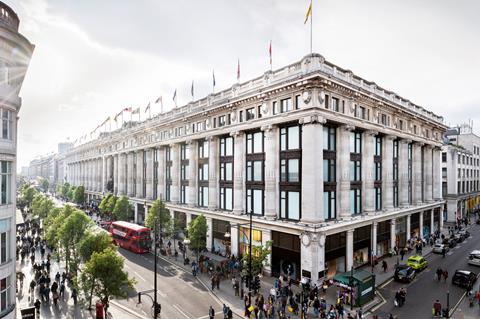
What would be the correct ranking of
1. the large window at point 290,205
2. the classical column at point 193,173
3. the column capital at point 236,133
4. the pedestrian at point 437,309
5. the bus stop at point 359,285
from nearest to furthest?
the pedestrian at point 437,309 < the bus stop at point 359,285 < the large window at point 290,205 < the column capital at point 236,133 < the classical column at point 193,173

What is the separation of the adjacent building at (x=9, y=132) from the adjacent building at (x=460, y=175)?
72.2 meters

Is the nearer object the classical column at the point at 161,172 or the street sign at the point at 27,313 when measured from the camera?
the street sign at the point at 27,313

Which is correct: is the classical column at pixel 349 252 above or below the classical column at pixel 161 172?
below

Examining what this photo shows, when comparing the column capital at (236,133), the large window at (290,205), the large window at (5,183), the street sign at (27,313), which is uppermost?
the column capital at (236,133)

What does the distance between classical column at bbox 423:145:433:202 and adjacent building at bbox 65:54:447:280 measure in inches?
7.3

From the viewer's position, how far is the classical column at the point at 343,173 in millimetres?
31828

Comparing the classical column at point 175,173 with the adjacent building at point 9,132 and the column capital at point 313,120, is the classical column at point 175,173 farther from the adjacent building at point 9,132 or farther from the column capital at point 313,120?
the adjacent building at point 9,132

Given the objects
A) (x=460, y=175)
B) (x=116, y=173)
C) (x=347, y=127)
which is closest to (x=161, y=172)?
(x=116, y=173)

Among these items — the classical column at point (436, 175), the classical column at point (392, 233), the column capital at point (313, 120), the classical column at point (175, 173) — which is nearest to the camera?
the column capital at point (313, 120)

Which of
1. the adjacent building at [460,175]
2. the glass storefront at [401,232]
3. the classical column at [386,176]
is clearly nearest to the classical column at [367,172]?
the classical column at [386,176]

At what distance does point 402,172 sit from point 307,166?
78.8ft

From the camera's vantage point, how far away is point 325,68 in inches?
1185

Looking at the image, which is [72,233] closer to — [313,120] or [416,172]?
[313,120]

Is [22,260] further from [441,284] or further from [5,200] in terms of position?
[441,284]
